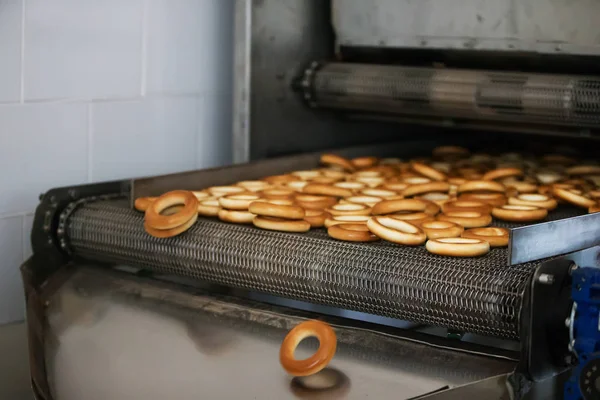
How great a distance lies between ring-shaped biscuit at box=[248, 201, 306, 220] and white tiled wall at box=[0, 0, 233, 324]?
717 mm

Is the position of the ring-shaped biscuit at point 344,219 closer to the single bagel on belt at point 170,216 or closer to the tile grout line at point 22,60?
the single bagel on belt at point 170,216

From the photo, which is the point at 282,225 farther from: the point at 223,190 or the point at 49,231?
the point at 49,231

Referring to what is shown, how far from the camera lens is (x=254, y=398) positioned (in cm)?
153

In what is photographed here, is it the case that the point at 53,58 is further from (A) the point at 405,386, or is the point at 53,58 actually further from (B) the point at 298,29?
(A) the point at 405,386

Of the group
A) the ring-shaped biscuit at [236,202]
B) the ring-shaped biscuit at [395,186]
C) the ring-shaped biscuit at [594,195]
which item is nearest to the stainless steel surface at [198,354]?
the ring-shaped biscuit at [236,202]

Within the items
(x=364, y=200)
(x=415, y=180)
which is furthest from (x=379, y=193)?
(x=415, y=180)

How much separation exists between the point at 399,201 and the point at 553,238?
1.83 ft

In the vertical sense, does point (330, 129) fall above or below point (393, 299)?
above

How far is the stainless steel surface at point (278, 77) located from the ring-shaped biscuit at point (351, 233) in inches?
36.7

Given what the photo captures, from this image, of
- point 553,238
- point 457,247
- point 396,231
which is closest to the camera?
point 553,238

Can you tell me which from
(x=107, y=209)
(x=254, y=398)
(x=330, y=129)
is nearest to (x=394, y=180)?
(x=330, y=129)

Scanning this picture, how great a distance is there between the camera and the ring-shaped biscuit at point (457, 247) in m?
1.76

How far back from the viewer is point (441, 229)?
1919 mm

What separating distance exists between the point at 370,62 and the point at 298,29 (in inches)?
11.4
